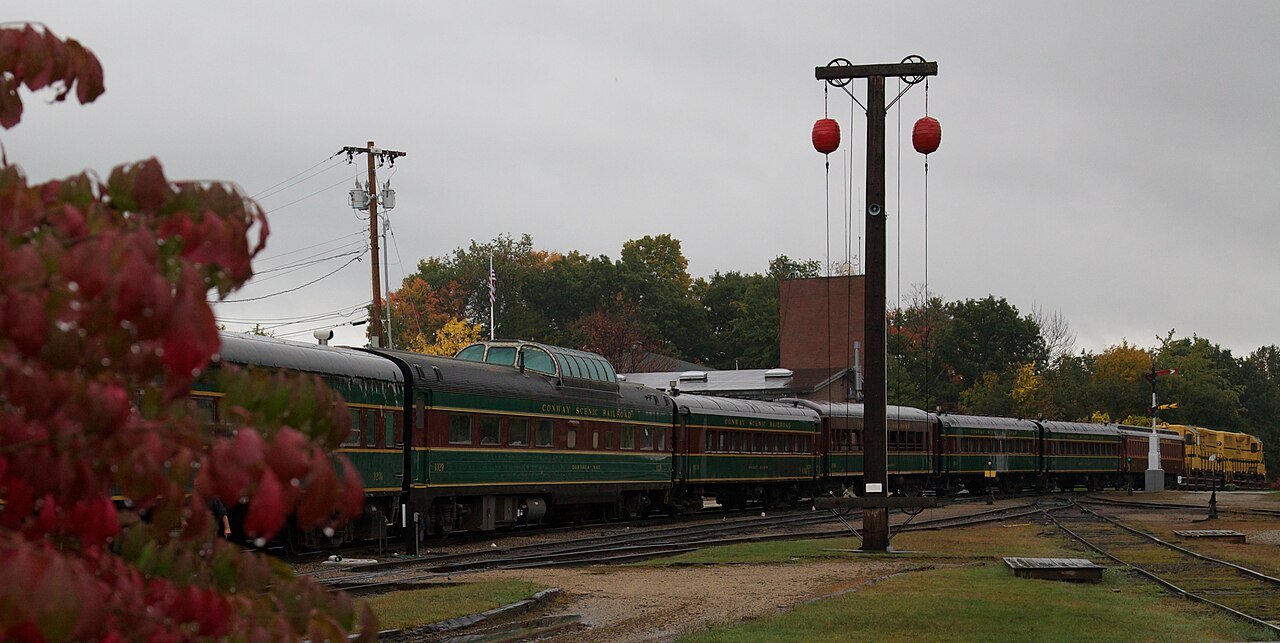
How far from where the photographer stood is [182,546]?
391 cm

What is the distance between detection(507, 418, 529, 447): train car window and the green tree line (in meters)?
73.4

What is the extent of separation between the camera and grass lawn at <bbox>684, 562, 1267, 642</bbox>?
14.3 metres

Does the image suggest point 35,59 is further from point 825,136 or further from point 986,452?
point 986,452

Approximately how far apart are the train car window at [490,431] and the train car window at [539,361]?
3123 mm

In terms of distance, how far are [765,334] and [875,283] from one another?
10257 centimetres

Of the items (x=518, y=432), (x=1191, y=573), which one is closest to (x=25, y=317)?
(x=1191, y=573)

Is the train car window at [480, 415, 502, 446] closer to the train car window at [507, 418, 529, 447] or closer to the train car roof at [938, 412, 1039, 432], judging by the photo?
the train car window at [507, 418, 529, 447]

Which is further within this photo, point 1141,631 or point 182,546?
point 1141,631

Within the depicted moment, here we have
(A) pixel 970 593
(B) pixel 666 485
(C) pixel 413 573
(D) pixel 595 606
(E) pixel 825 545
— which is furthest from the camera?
(B) pixel 666 485

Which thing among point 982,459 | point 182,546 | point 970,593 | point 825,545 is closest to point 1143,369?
point 982,459

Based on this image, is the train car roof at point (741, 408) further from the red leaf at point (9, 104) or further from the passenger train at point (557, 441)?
the red leaf at point (9, 104)

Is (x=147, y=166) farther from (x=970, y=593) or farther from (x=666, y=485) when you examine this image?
(x=666, y=485)

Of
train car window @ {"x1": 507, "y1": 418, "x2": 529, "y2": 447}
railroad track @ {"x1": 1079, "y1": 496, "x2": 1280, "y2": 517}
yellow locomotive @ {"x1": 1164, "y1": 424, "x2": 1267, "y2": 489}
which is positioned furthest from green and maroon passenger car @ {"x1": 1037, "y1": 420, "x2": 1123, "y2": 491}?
train car window @ {"x1": 507, "y1": 418, "x2": 529, "y2": 447}

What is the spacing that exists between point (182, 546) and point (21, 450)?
60cm
